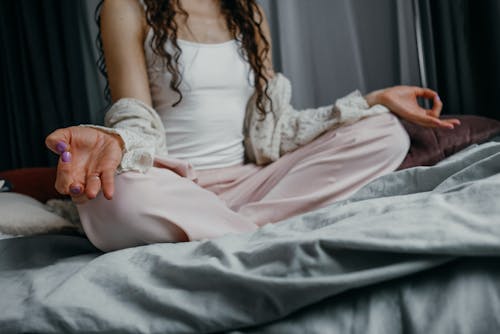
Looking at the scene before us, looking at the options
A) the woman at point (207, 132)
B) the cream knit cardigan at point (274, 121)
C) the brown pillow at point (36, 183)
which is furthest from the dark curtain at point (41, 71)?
the cream knit cardigan at point (274, 121)

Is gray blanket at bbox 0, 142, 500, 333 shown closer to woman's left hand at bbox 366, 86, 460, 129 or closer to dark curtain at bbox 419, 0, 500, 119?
woman's left hand at bbox 366, 86, 460, 129

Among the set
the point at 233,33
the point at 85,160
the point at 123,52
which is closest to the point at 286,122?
the point at 233,33

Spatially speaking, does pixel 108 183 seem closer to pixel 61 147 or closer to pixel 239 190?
pixel 61 147

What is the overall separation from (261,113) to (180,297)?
832 mm

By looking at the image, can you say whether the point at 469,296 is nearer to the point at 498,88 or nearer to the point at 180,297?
the point at 180,297

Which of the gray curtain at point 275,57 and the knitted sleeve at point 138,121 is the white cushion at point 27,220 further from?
the gray curtain at point 275,57

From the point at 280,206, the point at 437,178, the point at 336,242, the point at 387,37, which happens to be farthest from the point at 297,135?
the point at 387,37

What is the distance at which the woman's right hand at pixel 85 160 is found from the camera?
66cm

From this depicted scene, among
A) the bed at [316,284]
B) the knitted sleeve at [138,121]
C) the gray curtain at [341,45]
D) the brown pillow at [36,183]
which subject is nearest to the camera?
the bed at [316,284]

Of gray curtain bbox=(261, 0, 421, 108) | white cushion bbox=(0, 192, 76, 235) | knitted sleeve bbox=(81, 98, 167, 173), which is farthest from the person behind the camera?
gray curtain bbox=(261, 0, 421, 108)

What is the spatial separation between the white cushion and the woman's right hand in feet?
0.64

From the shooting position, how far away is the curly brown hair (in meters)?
1.18

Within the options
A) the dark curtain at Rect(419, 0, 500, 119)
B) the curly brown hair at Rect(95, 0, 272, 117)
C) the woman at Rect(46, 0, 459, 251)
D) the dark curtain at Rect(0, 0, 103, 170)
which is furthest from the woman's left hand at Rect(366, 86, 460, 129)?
the dark curtain at Rect(0, 0, 103, 170)

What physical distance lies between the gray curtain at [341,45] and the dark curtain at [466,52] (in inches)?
6.7
